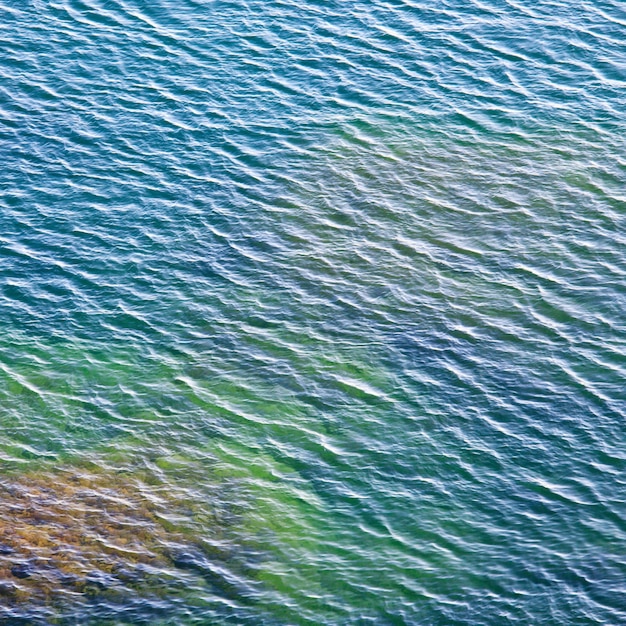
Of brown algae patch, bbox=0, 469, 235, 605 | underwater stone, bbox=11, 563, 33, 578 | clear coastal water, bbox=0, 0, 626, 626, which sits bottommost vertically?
underwater stone, bbox=11, 563, 33, 578

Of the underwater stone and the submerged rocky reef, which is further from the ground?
the submerged rocky reef

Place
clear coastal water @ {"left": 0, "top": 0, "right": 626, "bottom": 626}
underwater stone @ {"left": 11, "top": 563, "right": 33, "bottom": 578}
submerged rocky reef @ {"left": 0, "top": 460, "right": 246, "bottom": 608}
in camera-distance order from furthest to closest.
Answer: clear coastal water @ {"left": 0, "top": 0, "right": 626, "bottom": 626} → underwater stone @ {"left": 11, "top": 563, "right": 33, "bottom": 578} → submerged rocky reef @ {"left": 0, "top": 460, "right": 246, "bottom": 608}

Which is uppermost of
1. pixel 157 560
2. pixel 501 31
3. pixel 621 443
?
pixel 501 31

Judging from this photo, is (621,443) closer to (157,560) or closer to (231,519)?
(231,519)

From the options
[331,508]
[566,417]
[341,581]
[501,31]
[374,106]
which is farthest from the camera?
[501,31]

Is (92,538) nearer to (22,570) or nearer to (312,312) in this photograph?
(22,570)

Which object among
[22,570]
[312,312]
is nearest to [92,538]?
[22,570]

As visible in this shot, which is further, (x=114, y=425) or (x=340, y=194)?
(x=340, y=194)

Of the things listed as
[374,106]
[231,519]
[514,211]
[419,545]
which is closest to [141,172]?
[374,106]
